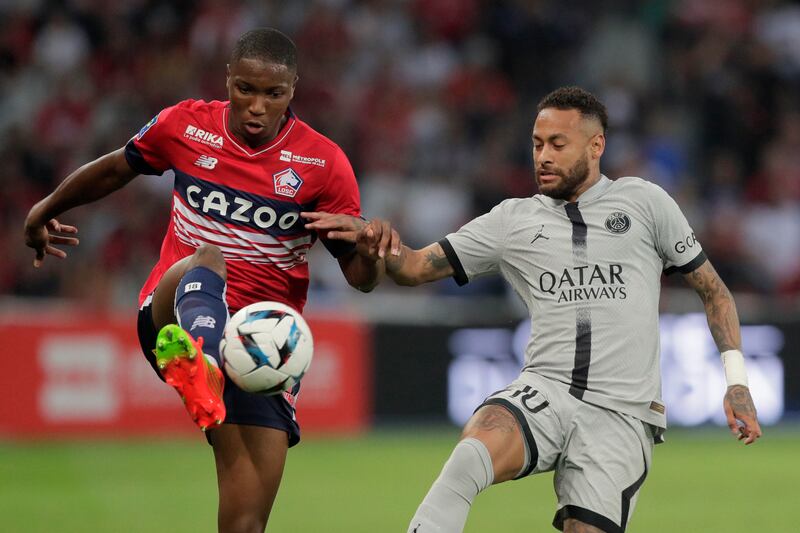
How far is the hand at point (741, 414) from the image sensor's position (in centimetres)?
525

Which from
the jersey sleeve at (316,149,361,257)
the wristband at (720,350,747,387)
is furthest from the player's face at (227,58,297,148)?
the wristband at (720,350,747,387)

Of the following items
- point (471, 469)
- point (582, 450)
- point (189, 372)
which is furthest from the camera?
point (582, 450)

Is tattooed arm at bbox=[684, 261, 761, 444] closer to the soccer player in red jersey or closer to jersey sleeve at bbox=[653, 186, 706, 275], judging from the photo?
jersey sleeve at bbox=[653, 186, 706, 275]

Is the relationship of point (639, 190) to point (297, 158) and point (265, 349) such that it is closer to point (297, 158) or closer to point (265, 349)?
point (297, 158)

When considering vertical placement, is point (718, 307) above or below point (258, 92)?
below

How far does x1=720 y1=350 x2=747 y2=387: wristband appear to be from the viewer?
545 cm

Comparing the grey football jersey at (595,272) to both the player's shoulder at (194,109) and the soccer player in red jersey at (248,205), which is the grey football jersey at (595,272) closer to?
the soccer player in red jersey at (248,205)

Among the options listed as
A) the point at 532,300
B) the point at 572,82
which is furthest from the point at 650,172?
the point at 532,300

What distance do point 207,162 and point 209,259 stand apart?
1.88 ft

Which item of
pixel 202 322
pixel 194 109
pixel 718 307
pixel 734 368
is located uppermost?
pixel 194 109

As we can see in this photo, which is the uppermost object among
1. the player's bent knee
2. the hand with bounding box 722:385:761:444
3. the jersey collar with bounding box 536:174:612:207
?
the jersey collar with bounding box 536:174:612:207

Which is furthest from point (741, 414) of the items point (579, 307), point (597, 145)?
point (597, 145)

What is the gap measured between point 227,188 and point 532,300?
138 centimetres

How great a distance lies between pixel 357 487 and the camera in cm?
1028
